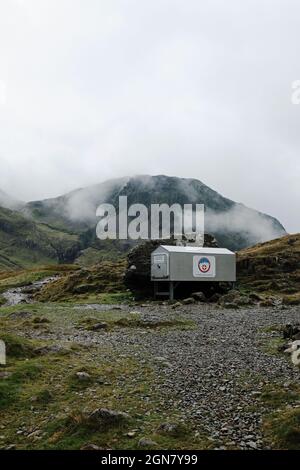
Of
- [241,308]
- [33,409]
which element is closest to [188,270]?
[241,308]

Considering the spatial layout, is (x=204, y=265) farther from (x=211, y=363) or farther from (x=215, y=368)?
(x=215, y=368)

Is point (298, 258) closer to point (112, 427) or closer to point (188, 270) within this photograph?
point (188, 270)

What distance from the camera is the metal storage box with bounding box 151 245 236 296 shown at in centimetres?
6781

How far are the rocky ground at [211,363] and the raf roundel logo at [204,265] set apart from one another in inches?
1038

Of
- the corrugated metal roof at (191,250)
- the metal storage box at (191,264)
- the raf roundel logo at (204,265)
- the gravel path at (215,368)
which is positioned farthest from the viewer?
the raf roundel logo at (204,265)

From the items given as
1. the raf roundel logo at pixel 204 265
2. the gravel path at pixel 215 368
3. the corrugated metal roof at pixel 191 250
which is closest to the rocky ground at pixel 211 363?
the gravel path at pixel 215 368

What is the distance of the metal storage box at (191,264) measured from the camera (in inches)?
2670

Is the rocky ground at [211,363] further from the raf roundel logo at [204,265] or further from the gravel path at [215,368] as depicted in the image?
the raf roundel logo at [204,265]

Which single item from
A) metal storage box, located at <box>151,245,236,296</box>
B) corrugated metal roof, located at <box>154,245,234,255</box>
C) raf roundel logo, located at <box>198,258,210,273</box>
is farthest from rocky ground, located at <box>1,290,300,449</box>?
raf roundel logo, located at <box>198,258,210,273</box>

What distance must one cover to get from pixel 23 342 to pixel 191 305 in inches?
1509

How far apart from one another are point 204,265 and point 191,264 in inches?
95.2

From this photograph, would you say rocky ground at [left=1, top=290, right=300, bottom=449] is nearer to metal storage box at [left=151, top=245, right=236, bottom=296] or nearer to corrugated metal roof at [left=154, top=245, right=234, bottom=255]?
metal storage box at [left=151, top=245, right=236, bottom=296]

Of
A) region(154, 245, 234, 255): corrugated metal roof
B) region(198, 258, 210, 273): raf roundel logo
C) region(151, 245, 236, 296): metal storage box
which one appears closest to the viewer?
region(151, 245, 236, 296): metal storage box

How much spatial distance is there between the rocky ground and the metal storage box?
24.4 m
